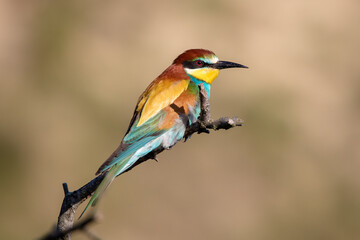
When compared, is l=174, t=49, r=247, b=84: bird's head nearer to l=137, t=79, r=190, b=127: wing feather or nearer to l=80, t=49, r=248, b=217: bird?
l=80, t=49, r=248, b=217: bird

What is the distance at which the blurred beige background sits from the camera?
459 centimetres

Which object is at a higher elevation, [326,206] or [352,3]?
[352,3]

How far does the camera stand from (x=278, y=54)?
5.74m

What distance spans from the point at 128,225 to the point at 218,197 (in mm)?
843

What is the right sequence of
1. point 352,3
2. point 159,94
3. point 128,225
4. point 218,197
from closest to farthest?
point 159,94
point 128,225
point 218,197
point 352,3

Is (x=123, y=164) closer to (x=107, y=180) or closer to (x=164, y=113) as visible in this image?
(x=107, y=180)

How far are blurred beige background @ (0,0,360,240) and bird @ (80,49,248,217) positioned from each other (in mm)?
1882

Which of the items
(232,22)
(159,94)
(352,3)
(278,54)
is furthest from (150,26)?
(159,94)

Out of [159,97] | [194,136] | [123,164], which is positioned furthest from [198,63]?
[194,136]

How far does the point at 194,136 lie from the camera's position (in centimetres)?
479


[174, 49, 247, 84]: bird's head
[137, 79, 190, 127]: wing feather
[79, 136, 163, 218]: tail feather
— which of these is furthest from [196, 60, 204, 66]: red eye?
[79, 136, 163, 218]: tail feather

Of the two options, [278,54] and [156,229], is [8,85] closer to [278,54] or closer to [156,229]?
[156,229]

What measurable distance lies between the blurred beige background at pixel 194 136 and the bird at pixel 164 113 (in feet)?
6.18

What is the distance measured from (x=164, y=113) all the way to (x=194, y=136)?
242 centimetres
